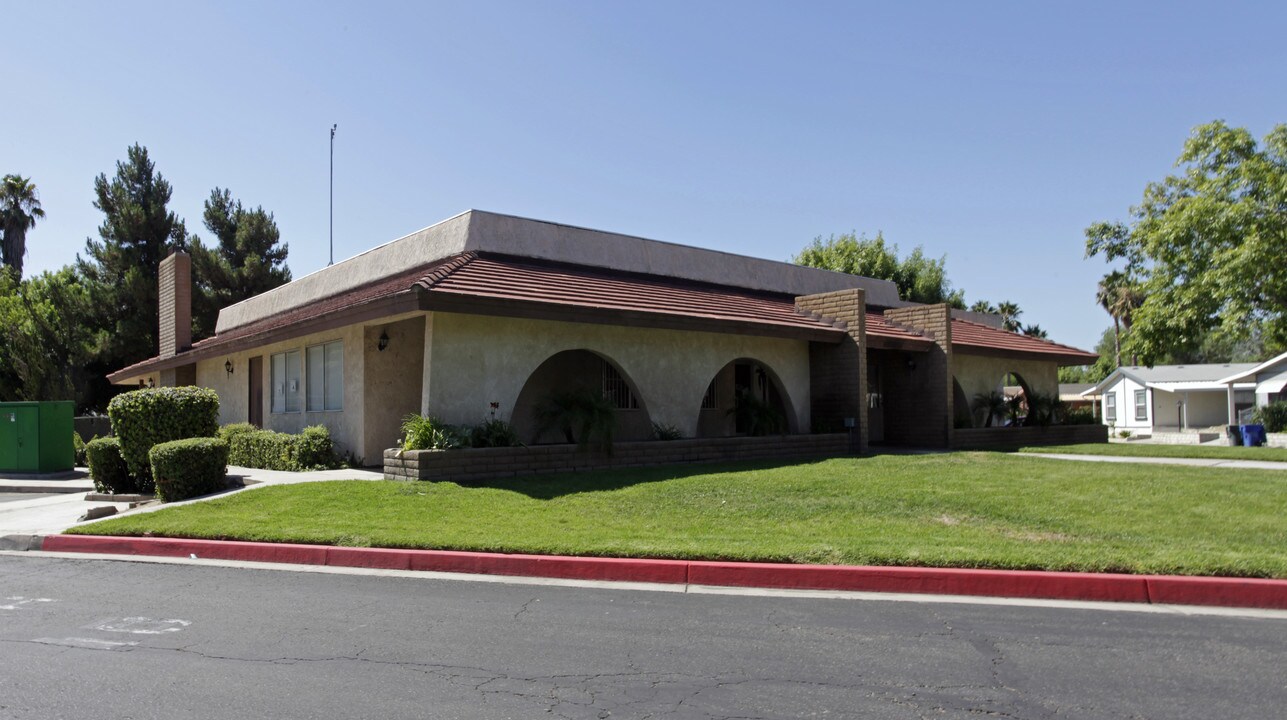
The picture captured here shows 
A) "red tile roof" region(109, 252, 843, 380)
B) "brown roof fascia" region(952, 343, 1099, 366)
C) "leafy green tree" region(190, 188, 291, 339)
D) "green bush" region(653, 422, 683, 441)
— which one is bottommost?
"green bush" region(653, 422, 683, 441)

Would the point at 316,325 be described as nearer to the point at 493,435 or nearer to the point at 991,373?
the point at 493,435

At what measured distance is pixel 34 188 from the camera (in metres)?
56.2

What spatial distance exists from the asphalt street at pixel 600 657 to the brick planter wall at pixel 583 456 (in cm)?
499

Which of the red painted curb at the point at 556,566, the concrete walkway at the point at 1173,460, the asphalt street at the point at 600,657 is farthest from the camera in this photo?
the concrete walkway at the point at 1173,460

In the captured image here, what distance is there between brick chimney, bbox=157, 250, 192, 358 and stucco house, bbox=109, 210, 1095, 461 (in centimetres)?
6

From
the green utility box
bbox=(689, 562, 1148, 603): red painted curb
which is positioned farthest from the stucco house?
bbox=(689, 562, 1148, 603): red painted curb

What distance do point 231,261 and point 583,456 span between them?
1279 inches

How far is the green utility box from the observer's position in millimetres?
20625

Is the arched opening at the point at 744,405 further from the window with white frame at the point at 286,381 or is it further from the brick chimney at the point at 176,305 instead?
the brick chimney at the point at 176,305

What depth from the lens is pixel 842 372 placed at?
19.8m

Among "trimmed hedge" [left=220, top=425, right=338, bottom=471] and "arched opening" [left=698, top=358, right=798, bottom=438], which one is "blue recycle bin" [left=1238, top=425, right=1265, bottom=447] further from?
"trimmed hedge" [left=220, top=425, right=338, bottom=471]

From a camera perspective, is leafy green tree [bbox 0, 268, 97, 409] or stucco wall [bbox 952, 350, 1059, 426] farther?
leafy green tree [bbox 0, 268, 97, 409]

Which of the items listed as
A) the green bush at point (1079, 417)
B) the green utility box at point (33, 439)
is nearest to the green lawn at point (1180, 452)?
the green bush at point (1079, 417)

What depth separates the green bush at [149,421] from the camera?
15234mm
